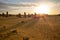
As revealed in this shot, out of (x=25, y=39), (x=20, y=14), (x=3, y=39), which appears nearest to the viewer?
(x=25, y=39)

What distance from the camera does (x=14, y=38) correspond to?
19.8 m

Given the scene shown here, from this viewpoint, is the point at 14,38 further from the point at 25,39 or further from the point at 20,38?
the point at 25,39

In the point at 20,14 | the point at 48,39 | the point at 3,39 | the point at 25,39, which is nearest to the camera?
the point at 25,39

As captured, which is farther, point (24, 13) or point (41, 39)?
point (24, 13)

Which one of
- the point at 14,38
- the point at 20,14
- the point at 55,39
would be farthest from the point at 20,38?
the point at 20,14

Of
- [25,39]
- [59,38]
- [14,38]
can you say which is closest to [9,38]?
[14,38]

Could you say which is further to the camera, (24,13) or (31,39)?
(24,13)

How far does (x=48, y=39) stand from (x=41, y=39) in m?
0.81

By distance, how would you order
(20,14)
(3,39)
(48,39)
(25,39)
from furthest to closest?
(20,14) < (48,39) < (3,39) < (25,39)

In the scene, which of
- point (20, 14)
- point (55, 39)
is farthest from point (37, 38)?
point (20, 14)

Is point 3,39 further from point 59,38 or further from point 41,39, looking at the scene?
point 59,38

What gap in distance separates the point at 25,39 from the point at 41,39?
4.08 meters

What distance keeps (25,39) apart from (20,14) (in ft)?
181

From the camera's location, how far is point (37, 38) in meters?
20.3
